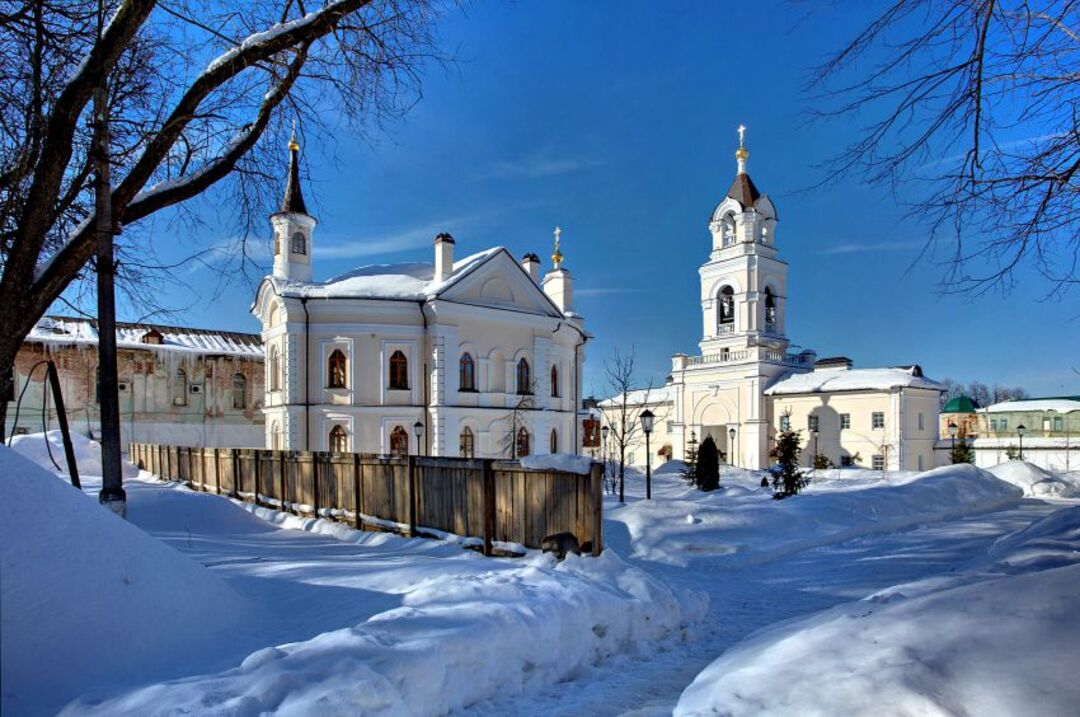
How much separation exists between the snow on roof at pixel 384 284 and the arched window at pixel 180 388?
16753mm

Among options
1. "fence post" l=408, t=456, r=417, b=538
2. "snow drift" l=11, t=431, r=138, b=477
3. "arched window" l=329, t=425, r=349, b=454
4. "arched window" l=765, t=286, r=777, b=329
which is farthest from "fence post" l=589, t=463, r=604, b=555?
"arched window" l=765, t=286, r=777, b=329

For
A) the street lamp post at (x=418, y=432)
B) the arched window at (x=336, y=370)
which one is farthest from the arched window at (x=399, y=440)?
the arched window at (x=336, y=370)

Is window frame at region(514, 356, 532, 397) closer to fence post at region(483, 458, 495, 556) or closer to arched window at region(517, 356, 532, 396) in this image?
arched window at region(517, 356, 532, 396)

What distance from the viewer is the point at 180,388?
38.3 meters

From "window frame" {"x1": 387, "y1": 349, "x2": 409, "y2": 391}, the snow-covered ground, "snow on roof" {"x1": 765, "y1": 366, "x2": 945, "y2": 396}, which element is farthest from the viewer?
"snow on roof" {"x1": 765, "y1": 366, "x2": 945, "y2": 396}

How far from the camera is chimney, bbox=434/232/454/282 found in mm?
27328

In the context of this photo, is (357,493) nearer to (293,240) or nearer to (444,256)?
(444,256)

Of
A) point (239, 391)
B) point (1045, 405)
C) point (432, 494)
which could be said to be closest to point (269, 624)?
point (432, 494)

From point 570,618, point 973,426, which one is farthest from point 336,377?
point 973,426

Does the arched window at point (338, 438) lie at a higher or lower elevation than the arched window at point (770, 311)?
lower

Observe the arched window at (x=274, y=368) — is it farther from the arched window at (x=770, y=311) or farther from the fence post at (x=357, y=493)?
the arched window at (x=770, y=311)

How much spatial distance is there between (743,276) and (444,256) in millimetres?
21985

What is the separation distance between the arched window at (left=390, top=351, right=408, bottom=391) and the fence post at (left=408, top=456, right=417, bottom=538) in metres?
15.0

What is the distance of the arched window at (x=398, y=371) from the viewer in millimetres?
25191
